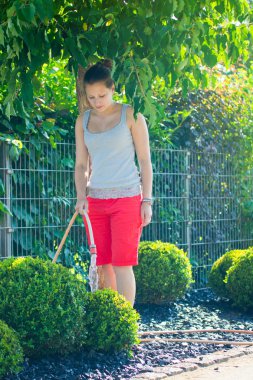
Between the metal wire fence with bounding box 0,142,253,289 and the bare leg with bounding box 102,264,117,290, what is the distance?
4.82ft

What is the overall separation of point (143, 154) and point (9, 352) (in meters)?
1.79

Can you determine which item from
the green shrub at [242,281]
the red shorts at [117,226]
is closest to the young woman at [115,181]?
the red shorts at [117,226]

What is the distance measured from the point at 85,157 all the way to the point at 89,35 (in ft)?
3.37

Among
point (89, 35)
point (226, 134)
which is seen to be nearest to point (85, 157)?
point (89, 35)

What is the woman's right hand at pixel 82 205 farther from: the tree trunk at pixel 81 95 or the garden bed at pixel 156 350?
the garden bed at pixel 156 350

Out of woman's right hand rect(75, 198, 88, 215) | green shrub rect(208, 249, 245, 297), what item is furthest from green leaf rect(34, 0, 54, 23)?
green shrub rect(208, 249, 245, 297)

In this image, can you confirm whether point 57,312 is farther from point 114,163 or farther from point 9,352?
point 114,163

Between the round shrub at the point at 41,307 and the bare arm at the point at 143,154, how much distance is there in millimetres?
801

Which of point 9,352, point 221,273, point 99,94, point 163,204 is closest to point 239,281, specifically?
point 221,273

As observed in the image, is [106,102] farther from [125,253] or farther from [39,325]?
[39,325]

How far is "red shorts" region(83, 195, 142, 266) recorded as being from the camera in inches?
213

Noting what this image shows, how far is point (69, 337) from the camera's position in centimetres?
489

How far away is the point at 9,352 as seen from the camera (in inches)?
173

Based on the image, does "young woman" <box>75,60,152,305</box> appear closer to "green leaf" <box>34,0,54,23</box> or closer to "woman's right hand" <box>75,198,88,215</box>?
"woman's right hand" <box>75,198,88,215</box>
